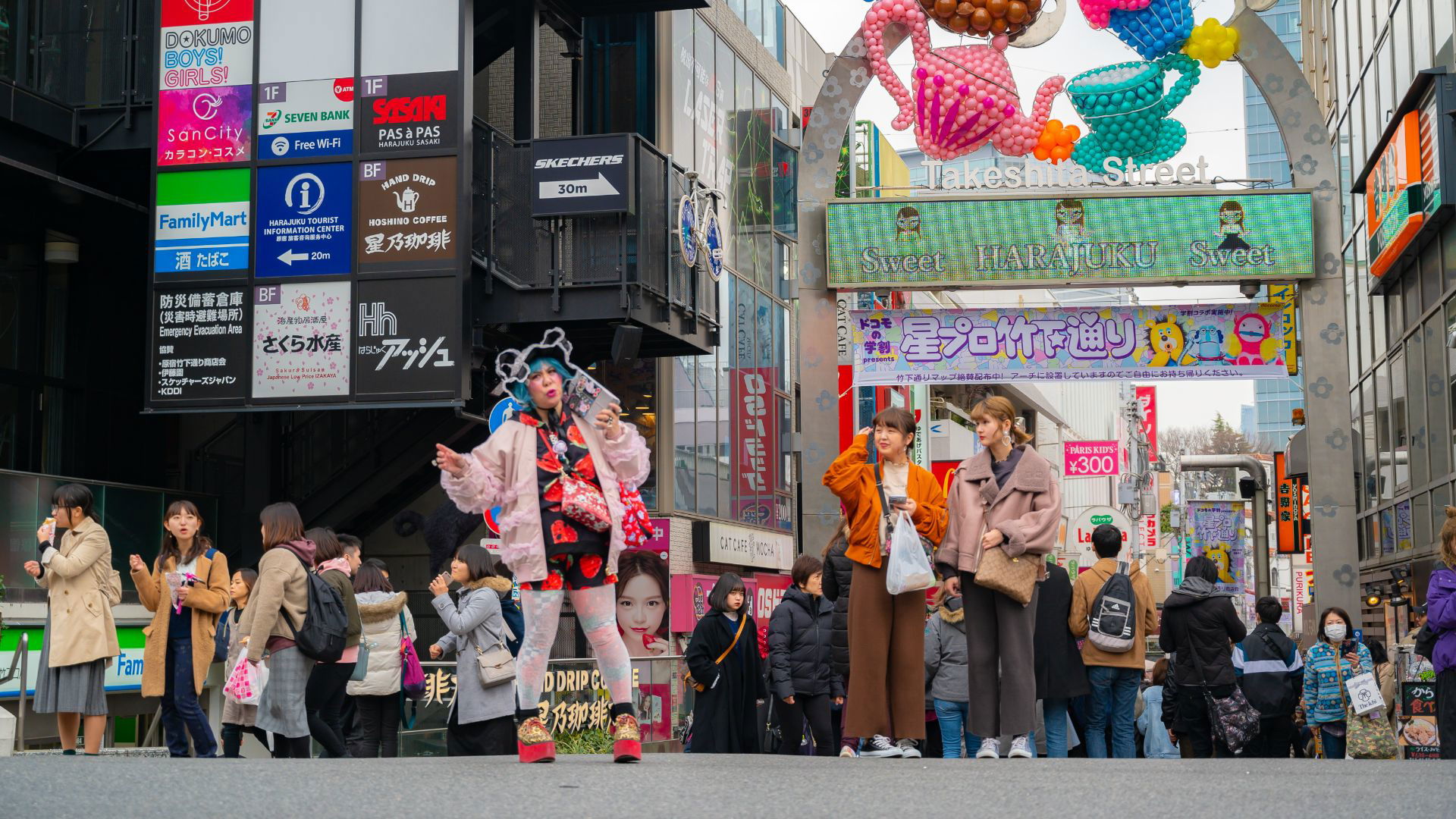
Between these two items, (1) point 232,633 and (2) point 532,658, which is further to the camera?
(1) point 232,633

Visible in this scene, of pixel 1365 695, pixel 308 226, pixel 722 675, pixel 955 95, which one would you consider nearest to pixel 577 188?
pixel 308 226

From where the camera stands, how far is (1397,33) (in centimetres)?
2298

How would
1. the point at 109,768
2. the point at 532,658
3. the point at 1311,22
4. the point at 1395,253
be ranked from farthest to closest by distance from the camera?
the point at 1311,22 < the point at 1395,253 < the point at 532,658 < the point at 109,768

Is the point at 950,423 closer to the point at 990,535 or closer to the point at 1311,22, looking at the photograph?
the point at 1311,22

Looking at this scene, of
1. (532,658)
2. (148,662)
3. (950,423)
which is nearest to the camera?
(532,658)

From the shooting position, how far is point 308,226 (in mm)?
17547

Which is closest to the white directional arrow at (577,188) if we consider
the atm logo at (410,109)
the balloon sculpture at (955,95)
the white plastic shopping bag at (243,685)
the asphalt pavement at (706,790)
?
A: the atm logo at (410,109)

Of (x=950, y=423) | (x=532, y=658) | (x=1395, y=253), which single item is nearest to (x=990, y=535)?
(x=532, y=658)

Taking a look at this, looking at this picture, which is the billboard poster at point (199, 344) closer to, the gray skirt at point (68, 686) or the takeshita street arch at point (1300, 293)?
the takeshita street arch at point (1300, 293)

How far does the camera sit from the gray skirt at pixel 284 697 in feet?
31.1

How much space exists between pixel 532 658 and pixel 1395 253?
57.9 ft

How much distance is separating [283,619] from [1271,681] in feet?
24.8

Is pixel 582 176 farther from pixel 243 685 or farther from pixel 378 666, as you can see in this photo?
pixel 243 685

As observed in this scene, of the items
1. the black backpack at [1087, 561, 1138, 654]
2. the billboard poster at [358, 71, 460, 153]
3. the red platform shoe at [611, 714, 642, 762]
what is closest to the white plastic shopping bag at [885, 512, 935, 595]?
the red platform shoe at [611, 714, 642, 762]
